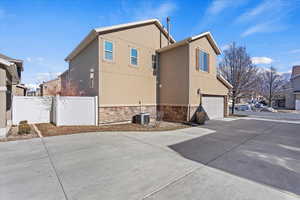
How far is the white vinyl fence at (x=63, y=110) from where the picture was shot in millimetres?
9789

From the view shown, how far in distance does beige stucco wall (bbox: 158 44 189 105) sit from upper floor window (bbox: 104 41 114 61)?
4813mm

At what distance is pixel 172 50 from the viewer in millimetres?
12859

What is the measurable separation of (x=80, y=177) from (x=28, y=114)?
9662 millimetres

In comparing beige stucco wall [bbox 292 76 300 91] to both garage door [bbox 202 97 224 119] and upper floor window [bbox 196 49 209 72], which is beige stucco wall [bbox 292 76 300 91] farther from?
upper floor window [bbox 196 49 209 72]

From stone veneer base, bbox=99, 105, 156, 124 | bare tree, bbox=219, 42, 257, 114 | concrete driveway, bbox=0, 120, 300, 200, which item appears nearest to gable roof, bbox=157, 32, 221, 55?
stone veneer base, bbox=99, 105, 156, 124

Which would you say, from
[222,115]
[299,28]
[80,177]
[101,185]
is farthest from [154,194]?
[299,28]

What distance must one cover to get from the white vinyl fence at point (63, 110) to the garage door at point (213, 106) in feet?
30.9

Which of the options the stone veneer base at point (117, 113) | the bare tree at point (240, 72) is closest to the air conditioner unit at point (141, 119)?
the stone veneer base at point (117, 113)

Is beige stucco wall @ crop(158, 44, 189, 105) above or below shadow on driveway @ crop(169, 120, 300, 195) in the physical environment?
above

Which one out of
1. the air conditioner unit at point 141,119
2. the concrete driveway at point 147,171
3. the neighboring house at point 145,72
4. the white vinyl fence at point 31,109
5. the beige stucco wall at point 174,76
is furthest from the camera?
the beige stucco wall at point 174,76

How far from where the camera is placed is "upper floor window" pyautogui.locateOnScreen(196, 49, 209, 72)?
12461mm

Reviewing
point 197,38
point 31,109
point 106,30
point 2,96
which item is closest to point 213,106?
point 197,38

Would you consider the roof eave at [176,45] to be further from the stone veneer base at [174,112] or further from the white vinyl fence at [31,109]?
the white vinyl fence at [31,109]

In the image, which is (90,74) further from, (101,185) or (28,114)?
(101,185)
